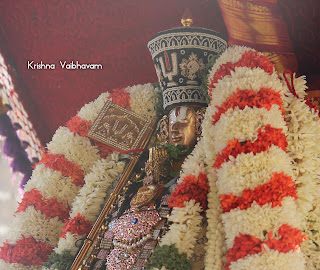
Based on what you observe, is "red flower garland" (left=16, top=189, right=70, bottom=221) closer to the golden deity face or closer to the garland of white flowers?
the golden deity face

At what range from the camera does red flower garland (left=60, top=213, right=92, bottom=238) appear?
84.0 inches

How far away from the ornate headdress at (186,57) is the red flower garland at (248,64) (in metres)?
0.30

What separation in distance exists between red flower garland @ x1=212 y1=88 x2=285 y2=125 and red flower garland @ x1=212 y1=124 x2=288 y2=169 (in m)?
0.09

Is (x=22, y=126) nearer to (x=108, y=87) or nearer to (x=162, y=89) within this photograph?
(x=108, y=87)

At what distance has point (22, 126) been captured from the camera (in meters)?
3.15

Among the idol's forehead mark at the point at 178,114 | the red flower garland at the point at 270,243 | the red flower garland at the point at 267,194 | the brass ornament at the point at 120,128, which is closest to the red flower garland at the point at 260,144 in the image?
the red flower garland at the point at 267,194

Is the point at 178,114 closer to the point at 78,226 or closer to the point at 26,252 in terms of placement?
the point at 78,226

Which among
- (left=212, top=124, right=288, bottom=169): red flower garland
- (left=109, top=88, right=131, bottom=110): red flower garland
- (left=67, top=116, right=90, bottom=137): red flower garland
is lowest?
(left=212, top=124, right=288, bottom=169): red flower garland

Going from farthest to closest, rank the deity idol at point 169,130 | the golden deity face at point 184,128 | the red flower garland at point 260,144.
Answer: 1. the golden deity face at point 184,128
2. the deity idol at point 169,130
3. the red flower garland at point 260,144

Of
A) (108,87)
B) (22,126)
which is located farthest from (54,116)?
(108,87)

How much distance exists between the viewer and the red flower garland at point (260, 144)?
4.83ft

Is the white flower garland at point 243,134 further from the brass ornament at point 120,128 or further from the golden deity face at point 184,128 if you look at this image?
the brass ornament at point 120,128

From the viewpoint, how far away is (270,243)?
4.37ft

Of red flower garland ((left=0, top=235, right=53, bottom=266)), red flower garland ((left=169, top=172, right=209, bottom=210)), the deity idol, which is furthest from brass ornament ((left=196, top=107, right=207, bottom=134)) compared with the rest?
red flower garland ((left=0, top=235, right=53, bottom=266))
